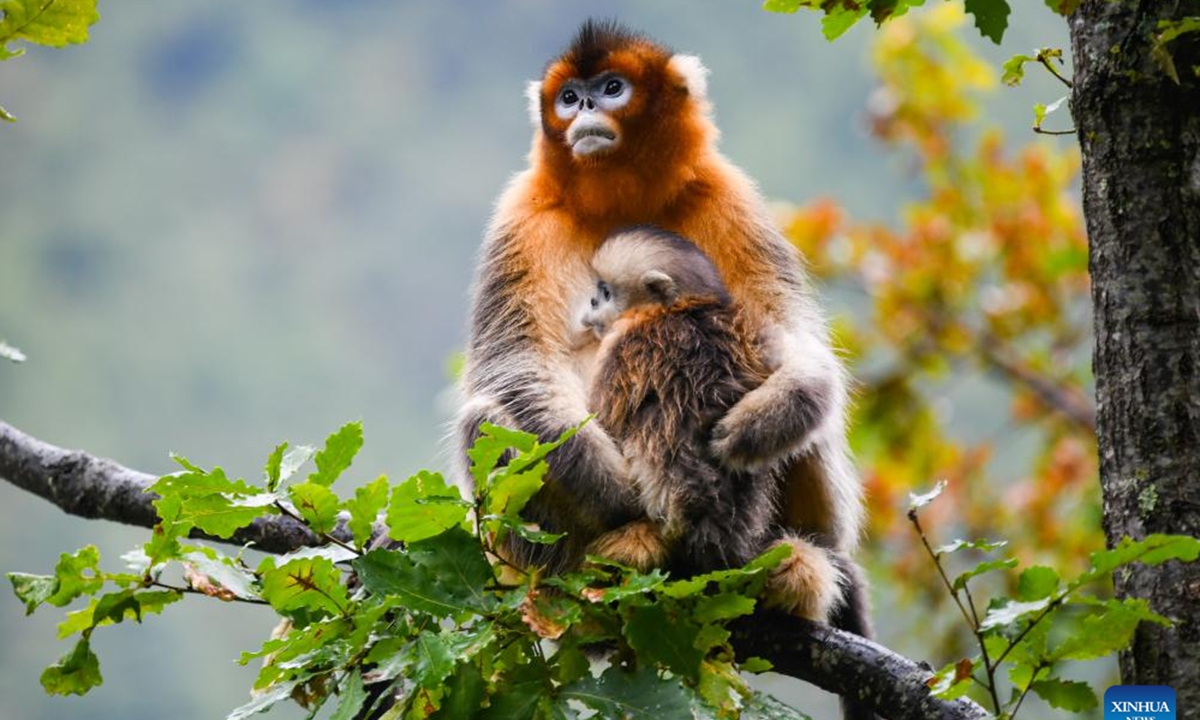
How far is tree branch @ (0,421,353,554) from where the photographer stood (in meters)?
4.02

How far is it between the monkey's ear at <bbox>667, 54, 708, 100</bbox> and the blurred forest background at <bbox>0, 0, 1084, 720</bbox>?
18.9m

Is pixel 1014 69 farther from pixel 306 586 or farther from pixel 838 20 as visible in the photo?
pixel 306 586

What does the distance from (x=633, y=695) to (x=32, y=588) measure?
113cm

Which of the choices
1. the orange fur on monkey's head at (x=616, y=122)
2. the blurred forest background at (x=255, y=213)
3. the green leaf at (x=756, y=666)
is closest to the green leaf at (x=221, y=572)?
the green leaf at (x=756, y=666)

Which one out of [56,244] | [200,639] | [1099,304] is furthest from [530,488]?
[56,244]

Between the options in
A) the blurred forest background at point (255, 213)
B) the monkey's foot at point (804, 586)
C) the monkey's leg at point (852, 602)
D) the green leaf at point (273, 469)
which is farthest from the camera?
the blurred forest background at point (255, 213)

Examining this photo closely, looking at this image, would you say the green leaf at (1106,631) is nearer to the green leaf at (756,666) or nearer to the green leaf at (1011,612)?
the green leaf at (1011,612)

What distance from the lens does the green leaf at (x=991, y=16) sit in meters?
2.41

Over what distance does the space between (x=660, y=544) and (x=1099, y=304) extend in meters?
1.31

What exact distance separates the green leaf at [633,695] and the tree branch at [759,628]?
0.60 meters

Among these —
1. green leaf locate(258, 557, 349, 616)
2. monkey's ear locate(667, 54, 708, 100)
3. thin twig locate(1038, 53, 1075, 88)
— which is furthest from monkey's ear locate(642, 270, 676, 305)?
green leaf locate(258, 557, 349, 616)

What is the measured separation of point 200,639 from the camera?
31156mm

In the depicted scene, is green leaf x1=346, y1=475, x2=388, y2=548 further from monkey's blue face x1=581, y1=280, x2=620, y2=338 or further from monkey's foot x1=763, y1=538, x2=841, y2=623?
monkey's blue face x1=581, y1=280, x2=620, y2=338

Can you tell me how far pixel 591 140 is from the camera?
416 centimetres
